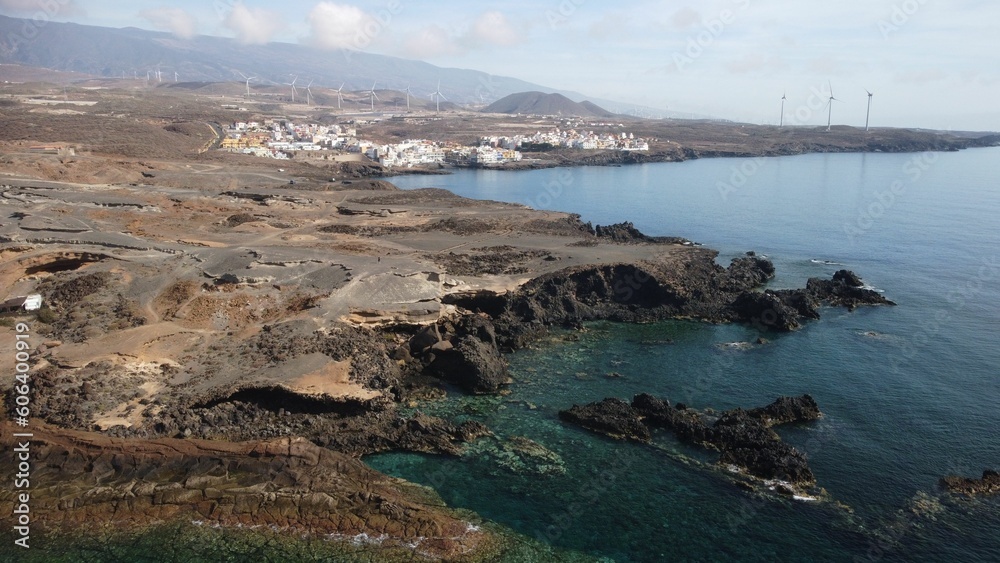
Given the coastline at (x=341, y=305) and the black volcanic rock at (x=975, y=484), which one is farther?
the coastline at (x=341, y=305)

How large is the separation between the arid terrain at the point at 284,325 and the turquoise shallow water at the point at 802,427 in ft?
5.83

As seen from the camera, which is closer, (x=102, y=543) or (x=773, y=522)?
(x=102, y=543)

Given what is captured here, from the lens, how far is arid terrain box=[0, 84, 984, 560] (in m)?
20.1

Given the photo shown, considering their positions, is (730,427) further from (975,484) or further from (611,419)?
(975,484)

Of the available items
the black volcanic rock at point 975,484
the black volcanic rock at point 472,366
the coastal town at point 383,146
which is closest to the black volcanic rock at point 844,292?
the black volcanic rock at point 975,484

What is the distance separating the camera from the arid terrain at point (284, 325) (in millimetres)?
20141

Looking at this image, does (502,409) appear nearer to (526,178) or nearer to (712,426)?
(712,426)

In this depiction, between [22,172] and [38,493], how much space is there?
186 ft

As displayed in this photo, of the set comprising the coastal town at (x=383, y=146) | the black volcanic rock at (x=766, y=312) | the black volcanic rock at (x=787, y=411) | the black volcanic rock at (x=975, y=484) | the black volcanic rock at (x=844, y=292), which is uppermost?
the coastal town at (x=383, y=146)

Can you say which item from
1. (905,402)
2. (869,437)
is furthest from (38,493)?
(905,402)

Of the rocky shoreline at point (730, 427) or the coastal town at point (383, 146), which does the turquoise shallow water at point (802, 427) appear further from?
the coastal town at point (383, 146)

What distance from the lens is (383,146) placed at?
13350cm

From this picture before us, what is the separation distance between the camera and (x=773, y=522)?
64.3ft

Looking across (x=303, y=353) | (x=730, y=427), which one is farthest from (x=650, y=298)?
(x=303, y=353)
